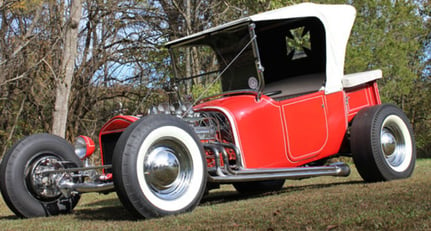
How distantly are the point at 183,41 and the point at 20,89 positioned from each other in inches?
395

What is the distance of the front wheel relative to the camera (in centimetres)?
448

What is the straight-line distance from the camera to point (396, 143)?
7.23 metres

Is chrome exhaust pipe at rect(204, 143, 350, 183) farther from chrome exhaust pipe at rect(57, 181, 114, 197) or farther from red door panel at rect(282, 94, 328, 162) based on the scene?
chrome exhaust pipe at rect(57, 181, 114, 197)

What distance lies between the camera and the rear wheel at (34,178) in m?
5.56

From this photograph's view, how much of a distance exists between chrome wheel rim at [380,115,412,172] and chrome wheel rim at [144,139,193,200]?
10.2 ft

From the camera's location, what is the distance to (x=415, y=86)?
2705 cm

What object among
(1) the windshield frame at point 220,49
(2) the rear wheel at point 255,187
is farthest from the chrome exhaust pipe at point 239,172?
(2) the rear wheel at point 255,187

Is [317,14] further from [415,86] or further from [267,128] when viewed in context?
[415,86]

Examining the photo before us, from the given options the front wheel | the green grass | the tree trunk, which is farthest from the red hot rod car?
the tree trunk

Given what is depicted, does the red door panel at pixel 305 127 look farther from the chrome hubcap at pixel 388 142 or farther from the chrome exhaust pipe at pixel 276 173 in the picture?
the chrome hubcap at pixel 388 142

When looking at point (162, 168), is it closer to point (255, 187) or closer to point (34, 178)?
point (34, 178)

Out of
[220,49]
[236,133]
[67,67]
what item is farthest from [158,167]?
[67,67]

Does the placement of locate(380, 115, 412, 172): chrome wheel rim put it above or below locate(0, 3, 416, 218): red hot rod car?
below

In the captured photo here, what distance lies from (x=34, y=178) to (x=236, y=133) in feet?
7.25
